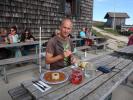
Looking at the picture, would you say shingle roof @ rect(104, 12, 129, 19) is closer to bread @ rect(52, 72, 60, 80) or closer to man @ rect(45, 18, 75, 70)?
man @ rect(45, 18, 75, 70)

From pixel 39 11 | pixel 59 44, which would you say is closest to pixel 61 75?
pixel 59 44

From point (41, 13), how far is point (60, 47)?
6.09m

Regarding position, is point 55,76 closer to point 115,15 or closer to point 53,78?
point 53,78

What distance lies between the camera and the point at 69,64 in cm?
281

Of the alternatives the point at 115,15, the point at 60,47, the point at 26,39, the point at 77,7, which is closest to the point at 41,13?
the point at 26,39

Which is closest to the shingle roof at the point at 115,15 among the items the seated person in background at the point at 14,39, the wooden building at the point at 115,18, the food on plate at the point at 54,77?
the wooden building at the point at 115,18

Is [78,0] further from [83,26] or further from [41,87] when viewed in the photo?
[41,87]

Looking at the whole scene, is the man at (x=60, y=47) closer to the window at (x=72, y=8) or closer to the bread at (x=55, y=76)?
the bread at (x=55, y=76)

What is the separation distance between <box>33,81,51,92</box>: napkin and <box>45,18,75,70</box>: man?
1.70 feet

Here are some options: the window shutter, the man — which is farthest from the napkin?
the window shutter

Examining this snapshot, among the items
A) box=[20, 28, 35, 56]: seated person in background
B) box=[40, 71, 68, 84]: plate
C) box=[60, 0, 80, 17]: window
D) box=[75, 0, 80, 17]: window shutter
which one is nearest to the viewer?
box=[40, 71, 68, 84]: plate

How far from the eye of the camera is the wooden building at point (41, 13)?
23.0 ft

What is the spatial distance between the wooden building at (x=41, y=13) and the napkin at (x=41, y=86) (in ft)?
18.2

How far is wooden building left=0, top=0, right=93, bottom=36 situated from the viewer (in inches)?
276
